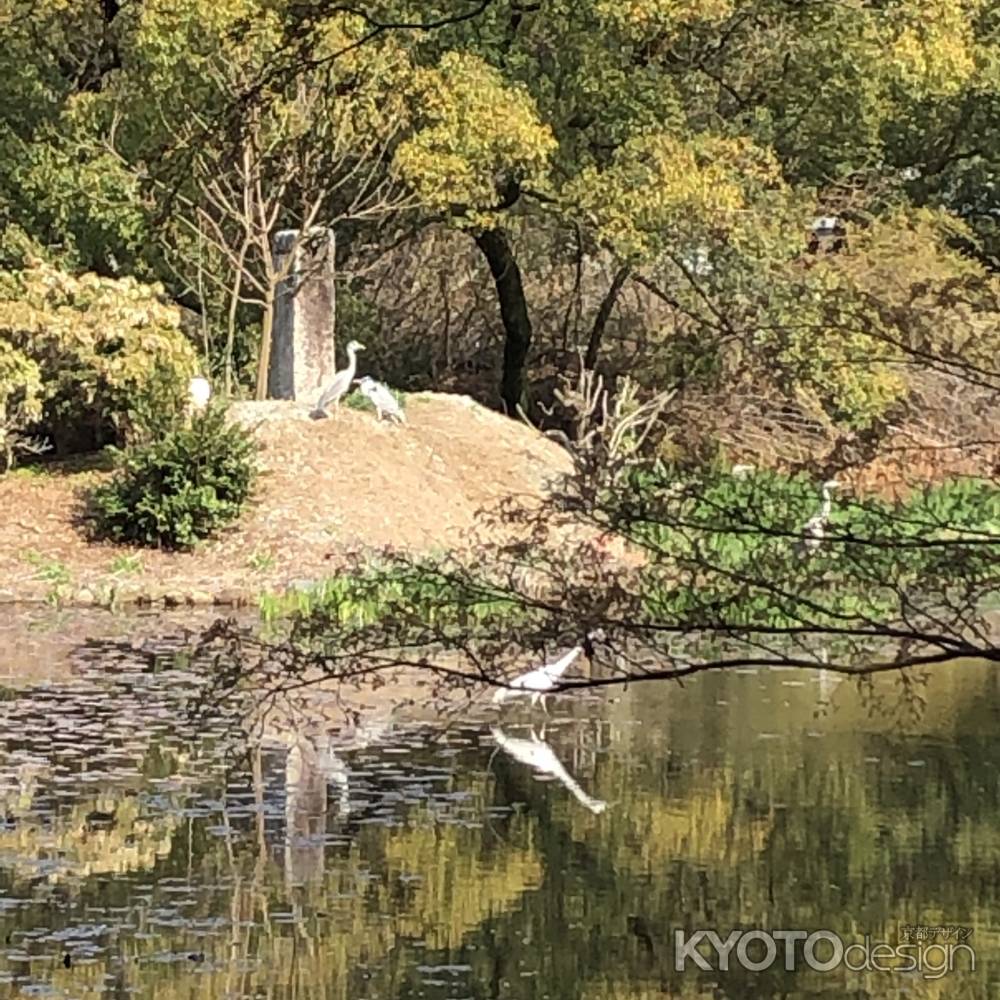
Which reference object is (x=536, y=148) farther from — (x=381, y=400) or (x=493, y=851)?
(x=493, y=851)

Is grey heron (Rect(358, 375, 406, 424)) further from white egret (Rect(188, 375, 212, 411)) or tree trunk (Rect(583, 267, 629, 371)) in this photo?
tree trunk (Rect(583, 267, 629, 371))

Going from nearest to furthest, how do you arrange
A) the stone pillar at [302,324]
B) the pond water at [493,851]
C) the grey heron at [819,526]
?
the grey heron at [819,526] → the pond water at [493,851] → the stone pillar at [302,324]

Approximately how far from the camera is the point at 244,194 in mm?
19672

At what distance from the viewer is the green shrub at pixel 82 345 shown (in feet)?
58.9

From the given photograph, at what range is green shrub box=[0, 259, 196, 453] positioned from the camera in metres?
17.9

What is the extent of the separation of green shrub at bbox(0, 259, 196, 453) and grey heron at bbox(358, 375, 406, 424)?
59.5 inches

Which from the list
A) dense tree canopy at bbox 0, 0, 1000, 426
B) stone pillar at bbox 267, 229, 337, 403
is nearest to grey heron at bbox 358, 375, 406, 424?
stone pillar at bbox 267, 229, 337, 403

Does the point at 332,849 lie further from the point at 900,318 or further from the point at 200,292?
the point at 200,292

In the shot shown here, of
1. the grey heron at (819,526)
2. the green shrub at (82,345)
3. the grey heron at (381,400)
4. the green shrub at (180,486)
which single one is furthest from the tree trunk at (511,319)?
the grey heron at (819,526)

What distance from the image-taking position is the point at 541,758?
389 inches

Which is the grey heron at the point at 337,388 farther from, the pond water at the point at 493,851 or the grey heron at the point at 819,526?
the grey heron at the point at 819,526

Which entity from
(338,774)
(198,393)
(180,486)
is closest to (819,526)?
(338,774)

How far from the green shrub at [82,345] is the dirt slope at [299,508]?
0.64m

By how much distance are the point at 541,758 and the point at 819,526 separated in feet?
15.4
